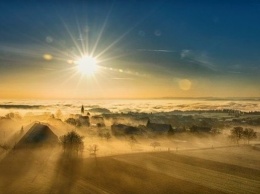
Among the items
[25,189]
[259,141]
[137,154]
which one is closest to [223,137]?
[259,141]

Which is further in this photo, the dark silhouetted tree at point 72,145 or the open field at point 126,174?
the dark silhouetted tree at point 72,145

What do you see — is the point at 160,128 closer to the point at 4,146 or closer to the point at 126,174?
the point at 4,146

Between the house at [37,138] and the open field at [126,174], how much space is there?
938 centimetres

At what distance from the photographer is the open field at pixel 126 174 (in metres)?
65.5

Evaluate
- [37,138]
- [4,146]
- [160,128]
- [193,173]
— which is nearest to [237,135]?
[160,128]

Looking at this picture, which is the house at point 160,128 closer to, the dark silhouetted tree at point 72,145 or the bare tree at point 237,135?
the bare tree at point 237,135

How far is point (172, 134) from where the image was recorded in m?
156

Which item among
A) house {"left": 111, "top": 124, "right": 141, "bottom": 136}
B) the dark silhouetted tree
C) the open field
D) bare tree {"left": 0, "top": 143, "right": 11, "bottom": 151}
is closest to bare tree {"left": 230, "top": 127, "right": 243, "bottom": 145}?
the open field

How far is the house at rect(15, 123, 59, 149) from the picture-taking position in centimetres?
11100

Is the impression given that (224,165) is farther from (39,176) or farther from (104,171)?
(39,176)

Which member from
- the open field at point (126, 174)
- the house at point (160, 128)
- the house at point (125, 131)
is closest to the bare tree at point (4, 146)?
the open field at point (126, 174)

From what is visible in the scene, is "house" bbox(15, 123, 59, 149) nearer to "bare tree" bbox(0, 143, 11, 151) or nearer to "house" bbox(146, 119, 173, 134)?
"bare tree" bbox(0, 143, 11, 151)

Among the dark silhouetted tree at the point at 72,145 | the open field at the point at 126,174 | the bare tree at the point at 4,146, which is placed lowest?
the open field at the point at 126,174

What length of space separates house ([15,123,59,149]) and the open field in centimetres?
938
